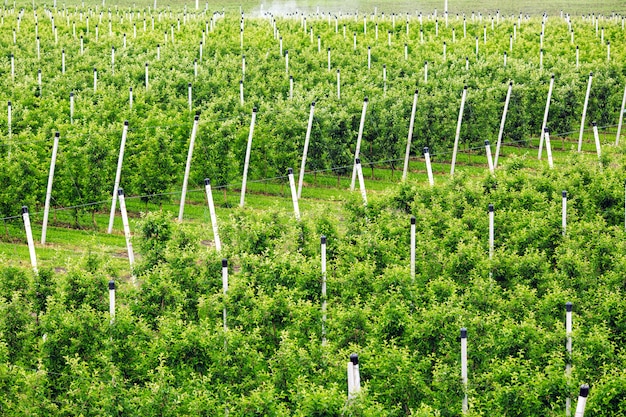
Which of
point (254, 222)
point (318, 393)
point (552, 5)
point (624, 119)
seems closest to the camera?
point (318, 393)

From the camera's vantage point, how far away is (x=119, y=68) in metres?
49.1

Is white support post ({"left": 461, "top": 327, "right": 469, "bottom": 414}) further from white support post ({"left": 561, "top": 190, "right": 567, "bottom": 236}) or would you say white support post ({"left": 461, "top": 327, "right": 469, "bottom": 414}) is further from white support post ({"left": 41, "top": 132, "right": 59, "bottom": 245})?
white support post ({"left": 41, "top": 132, "right": 59, "bottom": 245})

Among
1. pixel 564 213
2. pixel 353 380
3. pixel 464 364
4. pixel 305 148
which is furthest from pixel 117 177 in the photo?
pixel 353 380

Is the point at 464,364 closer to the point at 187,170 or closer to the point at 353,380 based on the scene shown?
the point at 353,380

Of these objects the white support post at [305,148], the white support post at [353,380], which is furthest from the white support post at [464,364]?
the white support post at [305,148]

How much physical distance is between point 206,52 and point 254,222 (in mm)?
32335

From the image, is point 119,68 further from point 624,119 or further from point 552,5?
point 552,5

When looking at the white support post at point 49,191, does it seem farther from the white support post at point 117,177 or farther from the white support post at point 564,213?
the white support post at point 564,213

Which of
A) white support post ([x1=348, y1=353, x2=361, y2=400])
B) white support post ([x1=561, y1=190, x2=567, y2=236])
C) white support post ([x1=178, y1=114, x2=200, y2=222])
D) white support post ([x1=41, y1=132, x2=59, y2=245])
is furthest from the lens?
white support post ([x1=178, y1=114, x2=200, y2=222])

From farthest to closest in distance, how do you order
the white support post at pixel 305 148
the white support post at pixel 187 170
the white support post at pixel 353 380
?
the white support post at pixel 305 148, the white support post at pixel 187 170, the white support post at pixel 353 380

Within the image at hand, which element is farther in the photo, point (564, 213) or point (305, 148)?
point (305, 148)

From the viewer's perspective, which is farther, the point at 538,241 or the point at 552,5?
the point at 552,5

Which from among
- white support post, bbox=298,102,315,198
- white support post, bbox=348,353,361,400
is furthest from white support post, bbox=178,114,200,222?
white support post, bbox=348,353,361,400

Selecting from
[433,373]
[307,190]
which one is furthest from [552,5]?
[433,373]
